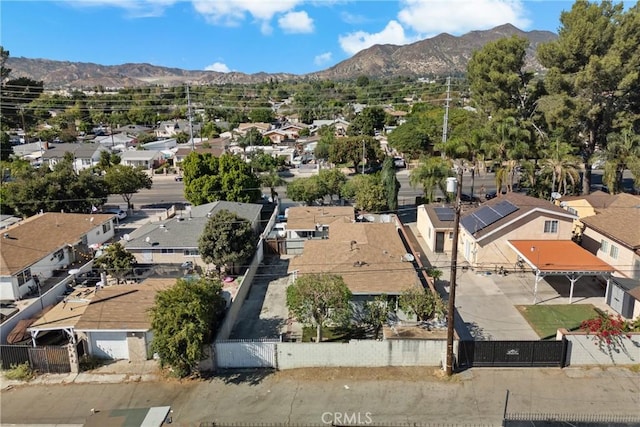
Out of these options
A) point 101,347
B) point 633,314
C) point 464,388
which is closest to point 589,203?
point 633,314

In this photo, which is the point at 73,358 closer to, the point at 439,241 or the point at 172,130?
the point at 439,241

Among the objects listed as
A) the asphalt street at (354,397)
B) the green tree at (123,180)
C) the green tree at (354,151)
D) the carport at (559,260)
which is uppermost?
the green tree at (354,151)

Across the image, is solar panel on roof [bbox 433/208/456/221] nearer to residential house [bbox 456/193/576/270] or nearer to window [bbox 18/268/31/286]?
residential house [bbox 456/193/576/270]

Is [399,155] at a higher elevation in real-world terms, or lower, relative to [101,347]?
higher

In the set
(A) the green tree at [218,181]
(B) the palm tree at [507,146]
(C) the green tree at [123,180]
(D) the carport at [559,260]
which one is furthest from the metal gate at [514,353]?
(C) the green tree at [123,180]

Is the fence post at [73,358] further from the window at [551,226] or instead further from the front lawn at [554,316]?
the window at [551,226]

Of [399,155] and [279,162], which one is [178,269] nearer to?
[279,162]
